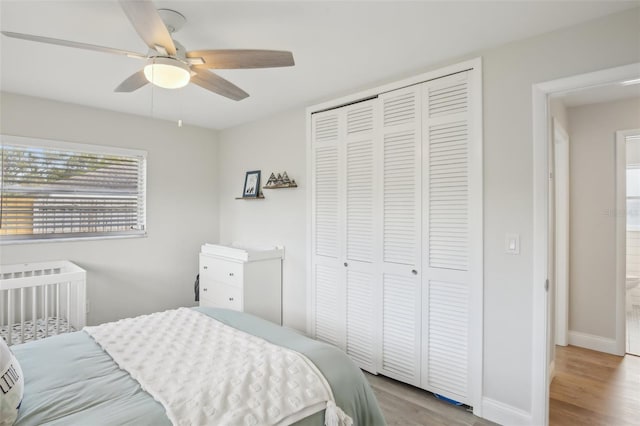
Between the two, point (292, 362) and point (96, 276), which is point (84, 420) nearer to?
point (292, 362)

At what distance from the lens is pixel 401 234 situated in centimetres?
266

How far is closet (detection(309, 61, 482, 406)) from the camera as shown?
2.34m

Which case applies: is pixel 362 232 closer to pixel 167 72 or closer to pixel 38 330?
pixel 167 72

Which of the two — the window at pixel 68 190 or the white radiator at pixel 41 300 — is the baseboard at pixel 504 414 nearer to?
the white radiator at pixel 41 300

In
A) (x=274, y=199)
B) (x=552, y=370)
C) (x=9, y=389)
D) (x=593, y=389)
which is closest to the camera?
(x=9, y=389)

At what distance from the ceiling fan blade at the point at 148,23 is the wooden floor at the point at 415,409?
8.15ft

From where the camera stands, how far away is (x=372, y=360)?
2838 millimetres

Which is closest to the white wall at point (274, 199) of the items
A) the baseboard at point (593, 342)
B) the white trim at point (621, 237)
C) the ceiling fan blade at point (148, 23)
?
the ceiling fan blade at point (148, 23)

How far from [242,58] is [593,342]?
3995mm

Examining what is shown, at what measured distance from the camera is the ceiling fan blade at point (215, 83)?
1.95 m

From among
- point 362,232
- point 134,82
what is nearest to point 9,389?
point 134,82

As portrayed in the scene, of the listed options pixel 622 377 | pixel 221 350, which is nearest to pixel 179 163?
pixel 221 350

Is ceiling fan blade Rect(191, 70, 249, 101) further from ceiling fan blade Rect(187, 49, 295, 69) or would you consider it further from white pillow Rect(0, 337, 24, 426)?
white pillow Rect(0, 337, 24, 426)

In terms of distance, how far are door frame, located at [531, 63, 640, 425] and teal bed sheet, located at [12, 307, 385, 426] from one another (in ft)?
3.53
